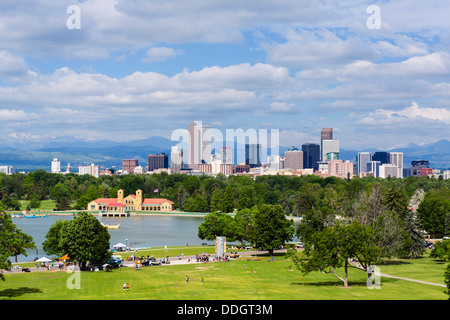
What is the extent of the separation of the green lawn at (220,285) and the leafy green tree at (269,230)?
6542 millimetres

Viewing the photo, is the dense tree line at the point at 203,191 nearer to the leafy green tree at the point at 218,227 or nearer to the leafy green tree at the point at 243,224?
the leafy green tree at the point at 243,224

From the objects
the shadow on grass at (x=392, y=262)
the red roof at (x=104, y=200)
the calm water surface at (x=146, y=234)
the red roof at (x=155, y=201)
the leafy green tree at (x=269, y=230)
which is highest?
the leafy green tree at (x=269, y=230)

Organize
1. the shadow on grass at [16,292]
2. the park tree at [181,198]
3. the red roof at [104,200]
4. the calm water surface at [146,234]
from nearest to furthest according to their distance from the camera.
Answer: the shadow on grass at [16,292] < the calm water surface at [146,234] < the red roof at [104,200] < the park tree at [181,198]

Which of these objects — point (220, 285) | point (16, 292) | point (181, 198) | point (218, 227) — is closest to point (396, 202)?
point (218, 227)

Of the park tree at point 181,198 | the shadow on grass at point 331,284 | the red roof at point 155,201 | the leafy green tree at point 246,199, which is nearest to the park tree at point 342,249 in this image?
the shadow on grass at point 331,284

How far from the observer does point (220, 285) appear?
132ft

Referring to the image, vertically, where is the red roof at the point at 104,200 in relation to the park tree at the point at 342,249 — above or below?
below

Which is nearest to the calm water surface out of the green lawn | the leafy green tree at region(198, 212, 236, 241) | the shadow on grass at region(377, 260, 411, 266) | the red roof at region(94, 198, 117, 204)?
the leafy green tree at region(198, 212, 236, 241)

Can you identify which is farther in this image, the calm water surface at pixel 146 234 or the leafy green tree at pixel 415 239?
the calm water surface at pixel 146 234

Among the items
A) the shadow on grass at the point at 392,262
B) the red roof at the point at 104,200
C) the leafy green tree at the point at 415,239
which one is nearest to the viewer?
the shadow on grass at the point at 392,262

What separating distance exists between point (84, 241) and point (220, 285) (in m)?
15.2

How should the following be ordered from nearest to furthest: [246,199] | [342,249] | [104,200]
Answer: [342,249] → [246,199] → [104,200]

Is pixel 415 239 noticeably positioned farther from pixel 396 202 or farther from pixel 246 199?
pixel 246 199

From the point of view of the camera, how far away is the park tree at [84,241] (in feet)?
162
